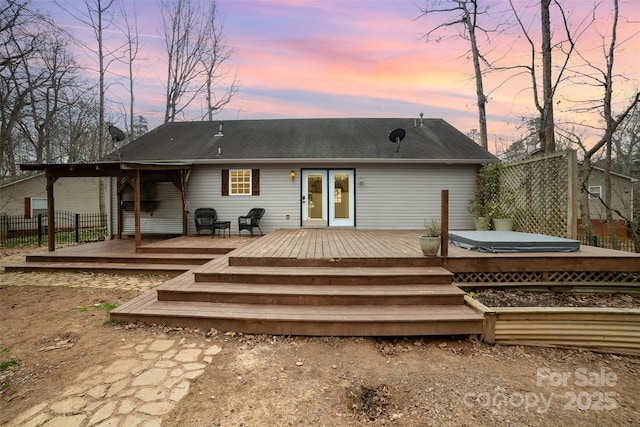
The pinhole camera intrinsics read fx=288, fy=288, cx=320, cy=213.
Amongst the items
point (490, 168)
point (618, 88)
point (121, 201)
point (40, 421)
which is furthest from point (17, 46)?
point (618, 88)

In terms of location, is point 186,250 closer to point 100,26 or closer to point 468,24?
point 100,26

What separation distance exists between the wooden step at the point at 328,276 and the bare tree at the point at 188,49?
47.0 ft

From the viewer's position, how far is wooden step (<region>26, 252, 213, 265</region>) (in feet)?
21.1

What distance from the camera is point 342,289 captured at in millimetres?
3902

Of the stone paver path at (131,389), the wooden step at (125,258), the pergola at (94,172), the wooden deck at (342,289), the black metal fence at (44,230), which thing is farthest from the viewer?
the black metal fence at (44,230)

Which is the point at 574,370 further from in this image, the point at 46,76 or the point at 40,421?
the point at 46,76

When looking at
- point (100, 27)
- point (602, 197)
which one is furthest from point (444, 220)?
point (602, 197)

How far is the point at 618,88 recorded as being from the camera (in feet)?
30.2

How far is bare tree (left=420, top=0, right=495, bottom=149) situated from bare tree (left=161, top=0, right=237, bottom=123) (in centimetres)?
1093

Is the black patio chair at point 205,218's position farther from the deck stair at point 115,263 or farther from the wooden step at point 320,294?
the wooden step at point 320,294

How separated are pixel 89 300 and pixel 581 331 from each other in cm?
674

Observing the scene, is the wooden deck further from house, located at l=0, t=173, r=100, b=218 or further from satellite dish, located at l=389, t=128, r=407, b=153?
house, located at l=0, t=173, r=100, b=218

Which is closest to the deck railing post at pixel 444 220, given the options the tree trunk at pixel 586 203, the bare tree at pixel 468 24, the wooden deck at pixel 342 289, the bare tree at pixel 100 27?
the wooden deck at pixel 342 289

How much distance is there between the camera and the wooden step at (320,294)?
368 cm
